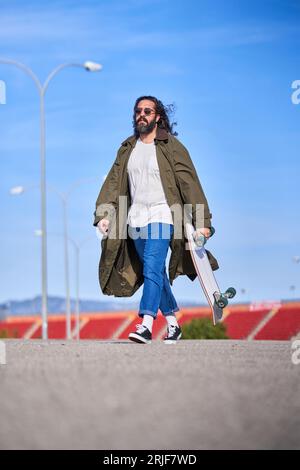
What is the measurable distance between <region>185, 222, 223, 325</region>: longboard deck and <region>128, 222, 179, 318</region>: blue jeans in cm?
21

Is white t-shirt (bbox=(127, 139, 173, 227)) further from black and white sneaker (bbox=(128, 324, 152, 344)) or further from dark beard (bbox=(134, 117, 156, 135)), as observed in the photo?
black and white sneaker (bbox=(128, 324, 152, 344))

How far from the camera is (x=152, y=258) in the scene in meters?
10.5

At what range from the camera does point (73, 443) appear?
4.61 meters

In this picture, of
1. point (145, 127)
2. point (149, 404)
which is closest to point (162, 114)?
point (145, 127)

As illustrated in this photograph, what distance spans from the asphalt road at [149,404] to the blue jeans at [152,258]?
8.46 feet

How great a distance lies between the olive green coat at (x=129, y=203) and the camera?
10.6 m

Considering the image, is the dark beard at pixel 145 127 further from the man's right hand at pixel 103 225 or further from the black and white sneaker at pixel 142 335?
the black and white sneaker at pixel 142 335

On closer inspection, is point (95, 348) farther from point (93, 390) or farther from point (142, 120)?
point (93, 390)

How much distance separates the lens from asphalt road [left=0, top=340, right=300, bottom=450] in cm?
474

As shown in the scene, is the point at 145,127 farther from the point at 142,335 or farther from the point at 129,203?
the point at 142,335

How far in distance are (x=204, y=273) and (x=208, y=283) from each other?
0.10 m

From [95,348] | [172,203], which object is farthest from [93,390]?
[172,203]

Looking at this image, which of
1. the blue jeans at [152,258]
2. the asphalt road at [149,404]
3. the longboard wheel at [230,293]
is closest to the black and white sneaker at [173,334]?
the blue jeans at [152,258]

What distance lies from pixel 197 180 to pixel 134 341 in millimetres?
1520
